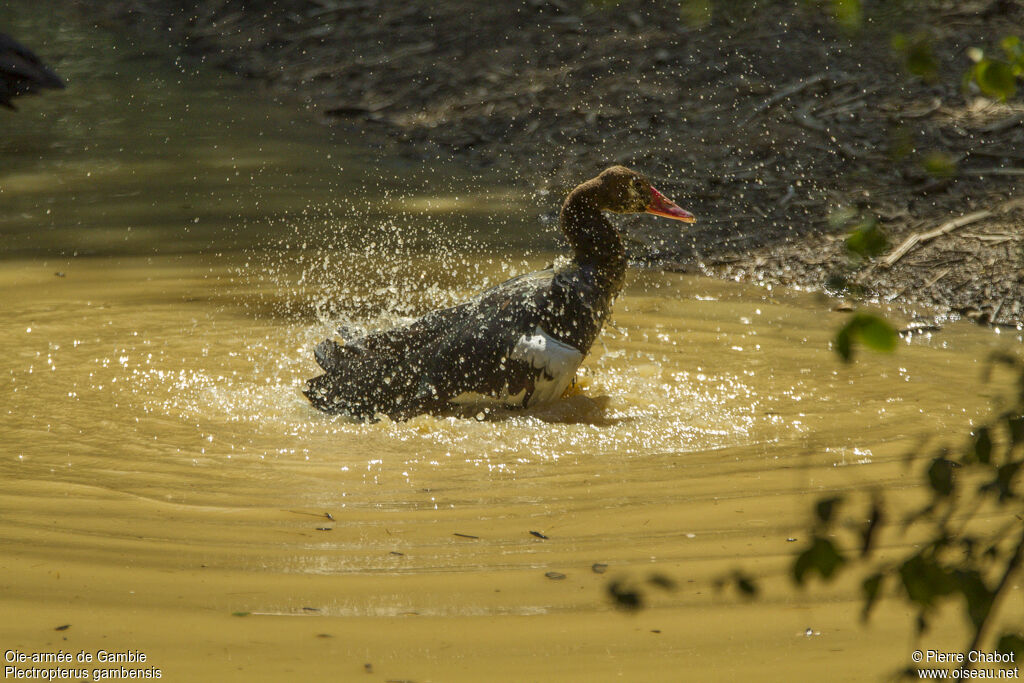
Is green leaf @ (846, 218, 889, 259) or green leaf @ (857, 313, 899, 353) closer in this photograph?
green leaf @ (857, 313, 899, 353)

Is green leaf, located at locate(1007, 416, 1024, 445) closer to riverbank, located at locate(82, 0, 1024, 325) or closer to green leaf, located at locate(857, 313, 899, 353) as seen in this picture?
green leaf, located at locate(857, 313, 899, 353)

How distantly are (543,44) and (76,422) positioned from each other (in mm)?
8374

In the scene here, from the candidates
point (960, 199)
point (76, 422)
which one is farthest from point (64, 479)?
point (960, 199)

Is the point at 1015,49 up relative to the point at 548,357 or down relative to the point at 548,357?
up

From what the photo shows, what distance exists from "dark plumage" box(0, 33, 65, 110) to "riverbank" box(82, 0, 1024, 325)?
4.42m

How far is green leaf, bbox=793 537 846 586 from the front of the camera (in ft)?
4.54

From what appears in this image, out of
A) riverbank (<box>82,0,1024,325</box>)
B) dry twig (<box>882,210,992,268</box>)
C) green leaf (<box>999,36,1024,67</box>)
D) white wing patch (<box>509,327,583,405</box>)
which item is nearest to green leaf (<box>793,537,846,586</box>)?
green leaf (<box>999,36,1024,67</box>)

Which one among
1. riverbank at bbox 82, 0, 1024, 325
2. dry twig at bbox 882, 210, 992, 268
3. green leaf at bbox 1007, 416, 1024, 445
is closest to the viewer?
green leaf at bbox 1007, 416, 1024, 445

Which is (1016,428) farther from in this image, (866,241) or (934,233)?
(934,233)

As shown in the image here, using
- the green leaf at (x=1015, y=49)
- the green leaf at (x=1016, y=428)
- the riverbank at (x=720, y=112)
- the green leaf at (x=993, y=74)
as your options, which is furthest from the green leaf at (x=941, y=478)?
the riverbank at (x=720, y=112)

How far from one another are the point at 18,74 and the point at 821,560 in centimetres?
329

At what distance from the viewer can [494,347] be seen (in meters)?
5.26

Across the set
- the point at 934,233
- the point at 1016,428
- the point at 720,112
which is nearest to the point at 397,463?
the point at 1016,428

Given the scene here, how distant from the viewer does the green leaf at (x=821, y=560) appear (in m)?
1.38
